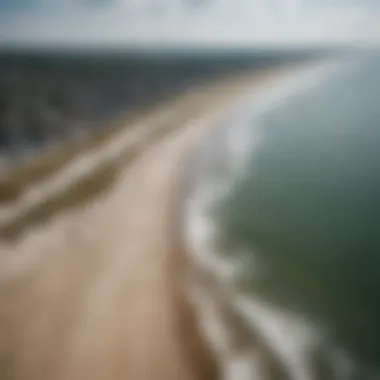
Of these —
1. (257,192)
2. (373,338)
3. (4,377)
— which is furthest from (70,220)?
(373,338)

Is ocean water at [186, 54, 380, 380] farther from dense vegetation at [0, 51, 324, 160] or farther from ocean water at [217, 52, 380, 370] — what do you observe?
dense vegetation at [0, 51, 324, 160]

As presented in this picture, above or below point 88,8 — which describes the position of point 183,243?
below

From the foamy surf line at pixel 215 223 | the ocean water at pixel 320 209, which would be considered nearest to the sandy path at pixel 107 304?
the foamy surf line at pixel 215 223

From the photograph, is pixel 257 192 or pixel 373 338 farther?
pixel 257 192

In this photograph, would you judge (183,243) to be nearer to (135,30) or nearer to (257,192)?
(257,192)

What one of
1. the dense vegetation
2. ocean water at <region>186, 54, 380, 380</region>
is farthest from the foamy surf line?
the dense vegetation

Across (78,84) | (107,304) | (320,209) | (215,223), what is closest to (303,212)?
(320,209)

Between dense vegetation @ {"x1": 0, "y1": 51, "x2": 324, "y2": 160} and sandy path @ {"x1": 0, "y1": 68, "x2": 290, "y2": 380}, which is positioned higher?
dense vegetation @ {"x1": 0, "y1": 51, "x2": 324, "y2": 160}
